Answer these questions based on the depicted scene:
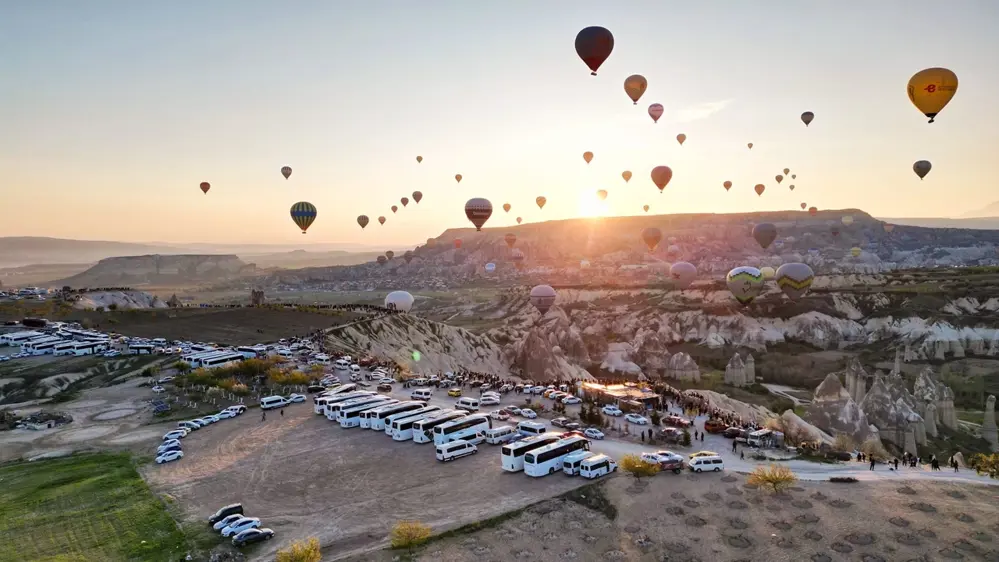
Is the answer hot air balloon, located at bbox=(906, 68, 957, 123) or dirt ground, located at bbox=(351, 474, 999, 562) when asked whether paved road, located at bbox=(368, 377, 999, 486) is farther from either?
hot air balloon, located at bbox=(906, 68, 957, 123)

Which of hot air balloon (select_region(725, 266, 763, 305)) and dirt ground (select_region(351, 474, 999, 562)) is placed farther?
hot air balloon (select_region(725, 266, 763, 305))

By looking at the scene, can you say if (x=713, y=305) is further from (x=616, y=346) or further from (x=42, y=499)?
(x=42, y=499)

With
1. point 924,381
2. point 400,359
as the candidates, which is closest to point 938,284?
point 924,381

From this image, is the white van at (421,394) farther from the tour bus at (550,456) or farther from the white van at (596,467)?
the white van at (596,467)

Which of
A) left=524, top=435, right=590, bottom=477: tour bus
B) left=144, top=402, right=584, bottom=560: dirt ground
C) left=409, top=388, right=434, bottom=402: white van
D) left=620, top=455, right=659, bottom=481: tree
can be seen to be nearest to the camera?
left=144, top=402, right=584, bottom=560: dirt ground

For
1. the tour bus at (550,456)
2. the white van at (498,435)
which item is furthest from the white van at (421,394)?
the tour bus at (550,456)

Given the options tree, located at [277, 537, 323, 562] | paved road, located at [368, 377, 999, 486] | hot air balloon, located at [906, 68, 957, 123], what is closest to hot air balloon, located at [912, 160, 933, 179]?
hot air balloon, located at [906, 68, 957, 123]
